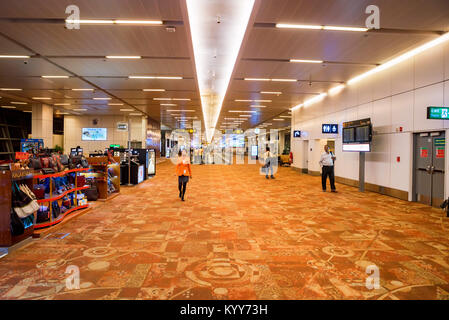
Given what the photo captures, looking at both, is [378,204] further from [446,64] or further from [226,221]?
[226,221]

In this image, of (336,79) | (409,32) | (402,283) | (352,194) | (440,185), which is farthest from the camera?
(336,79)

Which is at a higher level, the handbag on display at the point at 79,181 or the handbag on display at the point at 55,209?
the handbag on display at the point at 79,181

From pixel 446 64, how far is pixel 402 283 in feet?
22.0

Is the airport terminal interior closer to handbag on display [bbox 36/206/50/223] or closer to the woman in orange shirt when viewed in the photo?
handbag on display [bbox 36/206/50/223]

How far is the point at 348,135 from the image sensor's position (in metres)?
10.8

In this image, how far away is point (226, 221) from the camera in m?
5.72

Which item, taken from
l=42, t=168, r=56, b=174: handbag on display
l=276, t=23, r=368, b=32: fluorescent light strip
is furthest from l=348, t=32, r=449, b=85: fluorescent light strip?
l=42, t=168, r=56, b=174: handbag on display

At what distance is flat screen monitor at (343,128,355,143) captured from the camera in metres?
10.5

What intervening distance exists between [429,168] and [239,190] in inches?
236

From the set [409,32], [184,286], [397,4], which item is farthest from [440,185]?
[184,286]

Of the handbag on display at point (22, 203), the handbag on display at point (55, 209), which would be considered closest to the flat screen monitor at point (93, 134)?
the handbag on display at point (55, 209)

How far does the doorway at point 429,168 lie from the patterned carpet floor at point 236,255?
40.6 inches

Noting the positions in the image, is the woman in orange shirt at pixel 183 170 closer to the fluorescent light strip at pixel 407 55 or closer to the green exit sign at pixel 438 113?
the green exit sign at pixel 438 113

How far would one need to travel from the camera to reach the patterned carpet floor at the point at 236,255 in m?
2.87
